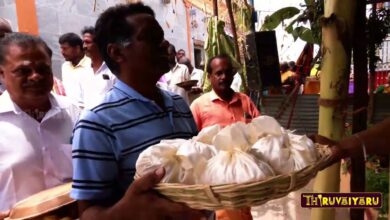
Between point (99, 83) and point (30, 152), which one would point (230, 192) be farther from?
point (99, 83)

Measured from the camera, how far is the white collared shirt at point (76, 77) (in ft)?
12.6

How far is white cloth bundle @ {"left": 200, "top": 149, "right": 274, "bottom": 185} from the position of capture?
919mm

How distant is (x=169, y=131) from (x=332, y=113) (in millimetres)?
681

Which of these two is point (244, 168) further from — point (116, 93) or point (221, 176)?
point (116, 93)

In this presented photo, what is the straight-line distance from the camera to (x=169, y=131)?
1340 mm

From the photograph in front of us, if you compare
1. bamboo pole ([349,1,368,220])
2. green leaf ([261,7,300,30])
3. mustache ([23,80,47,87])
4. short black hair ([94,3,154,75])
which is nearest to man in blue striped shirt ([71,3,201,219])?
short black hair ([94,3,154,75])

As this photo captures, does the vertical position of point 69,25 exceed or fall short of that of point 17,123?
it exceeds it

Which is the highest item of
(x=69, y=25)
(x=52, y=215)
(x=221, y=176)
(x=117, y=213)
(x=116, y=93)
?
(x=69, y=25)

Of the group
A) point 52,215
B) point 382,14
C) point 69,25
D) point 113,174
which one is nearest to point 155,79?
point 113,174

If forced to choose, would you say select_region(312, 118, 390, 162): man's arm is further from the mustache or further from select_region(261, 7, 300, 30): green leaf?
the mustache

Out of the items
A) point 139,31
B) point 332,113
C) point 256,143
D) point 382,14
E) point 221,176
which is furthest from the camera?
A: point 382,14

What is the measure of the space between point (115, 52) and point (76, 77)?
2910 millimetres

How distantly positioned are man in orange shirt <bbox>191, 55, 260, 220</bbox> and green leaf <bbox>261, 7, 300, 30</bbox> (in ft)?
2.65

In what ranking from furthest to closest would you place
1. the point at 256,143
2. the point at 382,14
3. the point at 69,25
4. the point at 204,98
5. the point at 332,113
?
the point at 69,25 < the point at 204,98 < the point at 382,14 < the point at 332,113 < the point at 256,143
